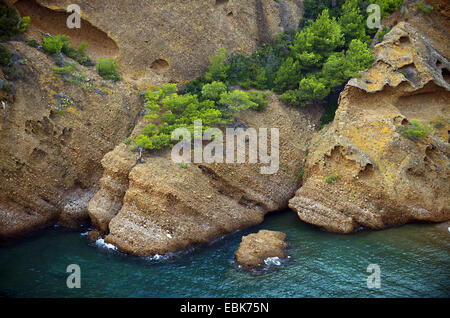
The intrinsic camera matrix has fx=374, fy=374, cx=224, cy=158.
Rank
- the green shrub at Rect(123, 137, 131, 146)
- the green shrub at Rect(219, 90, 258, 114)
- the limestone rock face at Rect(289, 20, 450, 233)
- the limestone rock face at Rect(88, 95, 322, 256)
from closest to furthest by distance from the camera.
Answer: the limestone rock face at Rect(88, 95, 322, 256)
the limestone rock face at Rect(289, 20, 450, 233)
the green shrub at Rect(123, 137, 131, 146)
the green shrub at Rect(219, 90, 258, 114)

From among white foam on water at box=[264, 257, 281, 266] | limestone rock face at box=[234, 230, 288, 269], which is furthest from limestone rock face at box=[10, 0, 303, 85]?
white foam on water at box=[264, 257, 281, 266]

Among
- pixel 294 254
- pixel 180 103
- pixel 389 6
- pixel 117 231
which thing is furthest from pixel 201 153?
pixel 389 6

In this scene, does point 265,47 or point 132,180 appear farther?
point 265,47

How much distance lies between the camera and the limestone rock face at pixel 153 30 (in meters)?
25.1

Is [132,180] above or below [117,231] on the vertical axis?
above

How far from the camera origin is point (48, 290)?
1580cm

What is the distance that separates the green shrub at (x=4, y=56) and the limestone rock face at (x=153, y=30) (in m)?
4.06

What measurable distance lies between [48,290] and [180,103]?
12.0m

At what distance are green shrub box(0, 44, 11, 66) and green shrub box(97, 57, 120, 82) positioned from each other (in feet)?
18.0

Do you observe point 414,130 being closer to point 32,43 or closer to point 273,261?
point 273,261

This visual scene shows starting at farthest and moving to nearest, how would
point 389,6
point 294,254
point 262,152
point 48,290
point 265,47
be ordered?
point 265,47, point 389,6, point 262,152, point 294,254, point 48,290

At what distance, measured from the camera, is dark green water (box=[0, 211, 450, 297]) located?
51.1 feet

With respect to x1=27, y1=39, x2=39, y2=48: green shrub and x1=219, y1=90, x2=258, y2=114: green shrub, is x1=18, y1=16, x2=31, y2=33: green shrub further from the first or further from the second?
x1=219, y1=90, x2=258, y2=114: green shrub
